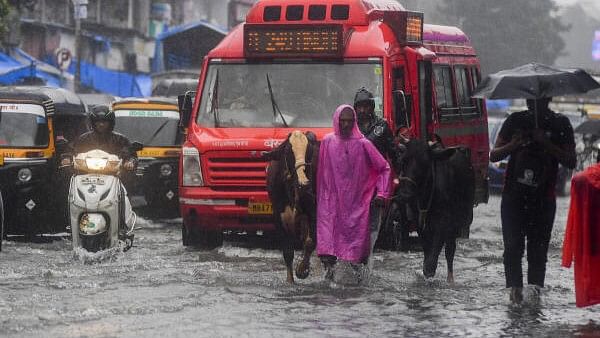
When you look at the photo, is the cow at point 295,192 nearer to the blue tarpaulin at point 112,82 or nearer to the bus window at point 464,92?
the bus window at point 464,92

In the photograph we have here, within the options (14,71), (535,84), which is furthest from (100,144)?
(14,71)

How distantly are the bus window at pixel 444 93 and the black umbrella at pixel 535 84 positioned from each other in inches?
228

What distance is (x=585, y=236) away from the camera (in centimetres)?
1055

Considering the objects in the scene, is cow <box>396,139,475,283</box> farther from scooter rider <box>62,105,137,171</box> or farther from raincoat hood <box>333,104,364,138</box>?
scooter rider <box>62,105,137,171</box>

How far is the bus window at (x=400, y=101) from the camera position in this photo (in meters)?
15.5

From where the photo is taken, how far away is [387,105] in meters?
15.7

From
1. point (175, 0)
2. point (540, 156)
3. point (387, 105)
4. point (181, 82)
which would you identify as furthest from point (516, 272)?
point (175, 0)

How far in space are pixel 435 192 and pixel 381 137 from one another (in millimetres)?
713

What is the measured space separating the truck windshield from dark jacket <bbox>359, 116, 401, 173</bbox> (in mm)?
2196

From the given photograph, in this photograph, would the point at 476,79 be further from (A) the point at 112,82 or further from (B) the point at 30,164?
(A) the point at 112,82

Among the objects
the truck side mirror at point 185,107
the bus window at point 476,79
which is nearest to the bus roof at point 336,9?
the truck side mirror at point 185,107

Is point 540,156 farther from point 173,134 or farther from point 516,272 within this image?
point 173,134

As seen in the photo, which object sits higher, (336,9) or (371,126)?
(336,9)

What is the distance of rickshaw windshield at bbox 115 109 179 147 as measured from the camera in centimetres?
2230
